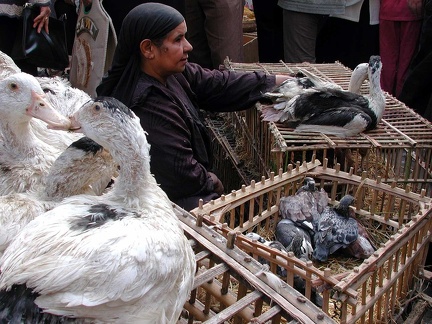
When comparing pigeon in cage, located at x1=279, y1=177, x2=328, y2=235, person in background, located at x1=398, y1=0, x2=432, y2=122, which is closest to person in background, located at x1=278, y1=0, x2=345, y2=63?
person in background, located at x1=398, y1=0, x2=432, y2=122

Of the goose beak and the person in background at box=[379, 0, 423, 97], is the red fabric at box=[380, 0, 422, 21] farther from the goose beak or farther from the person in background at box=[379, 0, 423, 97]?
the goose beak

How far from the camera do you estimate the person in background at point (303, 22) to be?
216 inches

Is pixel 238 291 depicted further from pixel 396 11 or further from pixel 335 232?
pixel 396 11

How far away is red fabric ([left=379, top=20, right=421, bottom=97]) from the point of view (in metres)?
5.43

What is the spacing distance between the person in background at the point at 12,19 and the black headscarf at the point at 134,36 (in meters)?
0.99

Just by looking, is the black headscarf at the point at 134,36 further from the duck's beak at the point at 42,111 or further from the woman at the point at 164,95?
the duck's beak at the point at 42,111

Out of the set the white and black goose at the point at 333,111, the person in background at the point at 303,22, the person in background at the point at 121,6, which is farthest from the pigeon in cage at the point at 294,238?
the person in background at the point at 303,22

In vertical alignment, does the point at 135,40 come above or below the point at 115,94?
above

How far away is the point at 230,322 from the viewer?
7.96 ft

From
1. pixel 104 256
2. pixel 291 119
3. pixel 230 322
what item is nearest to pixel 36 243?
pixel 104 256

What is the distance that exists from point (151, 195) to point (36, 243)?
16.8 inches

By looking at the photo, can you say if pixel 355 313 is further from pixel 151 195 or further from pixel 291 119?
pixel 291 119

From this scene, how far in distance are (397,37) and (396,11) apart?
0.25 m

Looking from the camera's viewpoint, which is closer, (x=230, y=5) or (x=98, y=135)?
(x=98, y=135)
